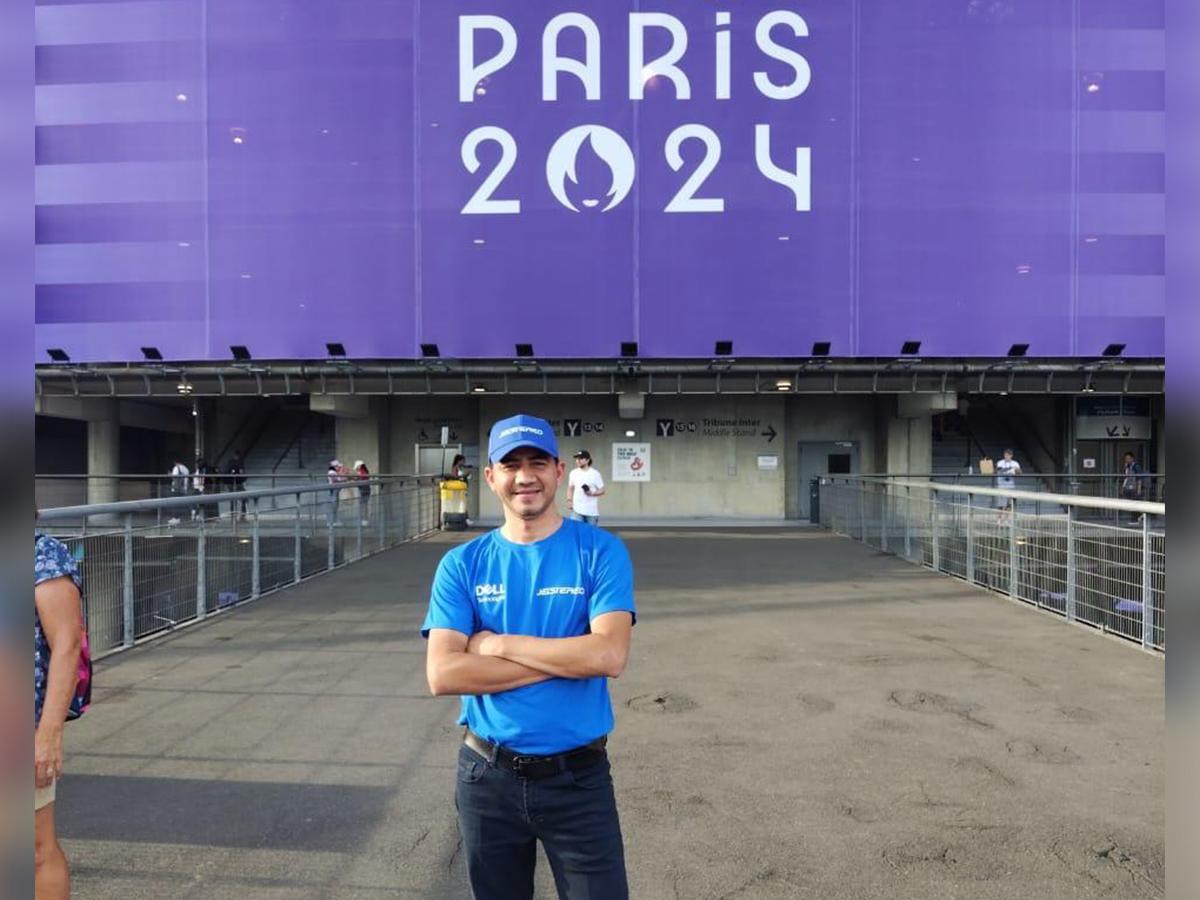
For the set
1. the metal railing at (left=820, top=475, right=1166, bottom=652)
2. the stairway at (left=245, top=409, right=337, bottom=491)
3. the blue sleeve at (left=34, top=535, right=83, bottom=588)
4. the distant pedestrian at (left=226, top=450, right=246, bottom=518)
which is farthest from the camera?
the stairway at (left=245, top=409, right=337, bottom=491)

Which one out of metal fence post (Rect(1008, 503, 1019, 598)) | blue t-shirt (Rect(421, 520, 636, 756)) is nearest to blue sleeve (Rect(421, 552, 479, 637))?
blue t-shirt (Rect(421, 520, 636, 756))

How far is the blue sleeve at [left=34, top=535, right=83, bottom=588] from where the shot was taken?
260 cm

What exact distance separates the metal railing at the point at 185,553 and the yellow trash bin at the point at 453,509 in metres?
6.03

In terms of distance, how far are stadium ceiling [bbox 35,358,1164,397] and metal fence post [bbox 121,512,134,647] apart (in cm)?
1677

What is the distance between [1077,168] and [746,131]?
32.1ft

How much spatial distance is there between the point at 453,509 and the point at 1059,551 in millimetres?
14422

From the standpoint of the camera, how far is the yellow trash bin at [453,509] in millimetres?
20078

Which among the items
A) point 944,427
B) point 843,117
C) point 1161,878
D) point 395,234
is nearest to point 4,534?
point 1161,878

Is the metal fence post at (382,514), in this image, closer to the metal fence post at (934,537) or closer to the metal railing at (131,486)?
the metal fence post at (934,537)

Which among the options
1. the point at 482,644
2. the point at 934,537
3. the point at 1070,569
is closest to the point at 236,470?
the point at 934,537

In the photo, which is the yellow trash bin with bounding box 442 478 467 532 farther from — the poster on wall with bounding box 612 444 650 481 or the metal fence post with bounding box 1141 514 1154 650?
the metal fence post with bounding box 1141 514 1154 650

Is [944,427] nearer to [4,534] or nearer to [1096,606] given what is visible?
[1096,606]

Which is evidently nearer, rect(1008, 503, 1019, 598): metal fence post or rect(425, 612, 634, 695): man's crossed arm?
rect(425, 612, 634, 695): man's crossed arm

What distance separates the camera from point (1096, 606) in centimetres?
823
